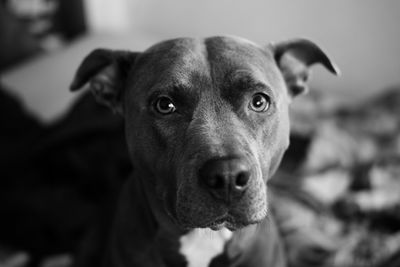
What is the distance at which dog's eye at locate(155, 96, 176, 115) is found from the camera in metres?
1.70

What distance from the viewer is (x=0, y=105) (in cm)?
304

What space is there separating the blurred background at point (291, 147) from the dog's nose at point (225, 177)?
108 centimetres

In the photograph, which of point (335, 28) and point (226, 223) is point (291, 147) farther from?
point (226, 223)

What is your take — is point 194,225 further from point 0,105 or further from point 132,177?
point 0,105

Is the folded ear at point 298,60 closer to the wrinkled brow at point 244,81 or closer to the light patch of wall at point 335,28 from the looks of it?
the wrinkled brow at point 244,81

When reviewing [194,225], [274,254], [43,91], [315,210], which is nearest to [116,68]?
[194,225]

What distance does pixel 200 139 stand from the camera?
157 centimetres

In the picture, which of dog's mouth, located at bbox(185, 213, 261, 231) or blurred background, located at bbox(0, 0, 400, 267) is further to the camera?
blurred background, located at bbox(0, 0, 400, 267)

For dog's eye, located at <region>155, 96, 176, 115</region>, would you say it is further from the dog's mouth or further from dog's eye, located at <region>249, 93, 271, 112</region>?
the dog's mouth

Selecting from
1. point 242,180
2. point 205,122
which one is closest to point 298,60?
point 205,122

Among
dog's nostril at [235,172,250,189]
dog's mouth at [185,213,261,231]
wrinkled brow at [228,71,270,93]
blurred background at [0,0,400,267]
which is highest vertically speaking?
wrinkled brow at [228,71,270,93]

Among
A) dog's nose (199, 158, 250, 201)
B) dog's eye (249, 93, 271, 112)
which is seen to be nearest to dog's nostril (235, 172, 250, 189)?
dog's nose (199, 158, 250, 201)

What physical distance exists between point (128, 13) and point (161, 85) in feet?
10.6

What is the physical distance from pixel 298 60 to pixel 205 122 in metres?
0.68
